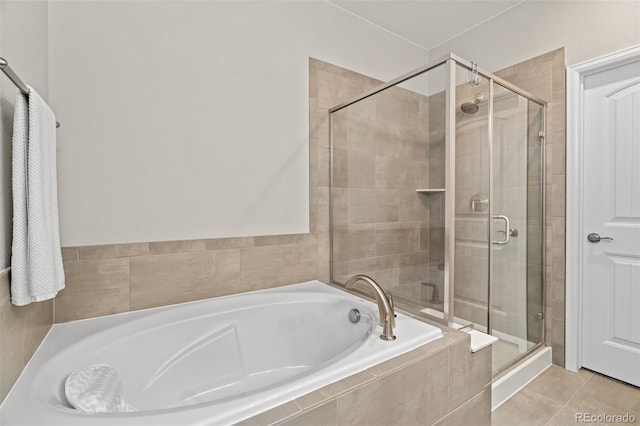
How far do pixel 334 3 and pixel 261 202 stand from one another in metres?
1.61

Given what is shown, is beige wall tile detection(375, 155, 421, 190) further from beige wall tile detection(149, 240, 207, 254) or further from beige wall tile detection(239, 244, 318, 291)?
beige wall tile detection(149, 240, 207, 254)

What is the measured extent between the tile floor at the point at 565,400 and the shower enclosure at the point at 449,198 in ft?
0.66

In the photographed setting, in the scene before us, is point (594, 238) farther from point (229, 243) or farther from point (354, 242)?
point (229, 243)

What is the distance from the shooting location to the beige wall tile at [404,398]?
39.4 inches

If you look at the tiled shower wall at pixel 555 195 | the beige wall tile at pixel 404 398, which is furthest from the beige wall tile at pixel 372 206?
the tiled shower wall at pixel 555 195

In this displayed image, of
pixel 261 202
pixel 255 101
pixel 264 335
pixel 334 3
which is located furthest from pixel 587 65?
pixel 264 335

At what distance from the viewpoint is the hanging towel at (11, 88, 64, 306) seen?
3.31 ft

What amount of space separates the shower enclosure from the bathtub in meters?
0.35

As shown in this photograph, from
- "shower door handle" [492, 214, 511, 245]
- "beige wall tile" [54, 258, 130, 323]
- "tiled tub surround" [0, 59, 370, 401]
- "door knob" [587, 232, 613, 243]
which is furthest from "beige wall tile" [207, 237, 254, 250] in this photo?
"door knob" [587, 232, 613, 243]

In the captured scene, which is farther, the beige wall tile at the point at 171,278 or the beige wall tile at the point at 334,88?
the beige wall tile at the point at 334,88

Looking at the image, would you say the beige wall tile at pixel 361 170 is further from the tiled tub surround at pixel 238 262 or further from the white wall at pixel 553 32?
the white wall at pixel 553 32

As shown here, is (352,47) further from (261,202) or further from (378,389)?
(378,389)

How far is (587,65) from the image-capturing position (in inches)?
79.2

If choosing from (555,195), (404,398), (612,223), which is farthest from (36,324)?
(612,223)
